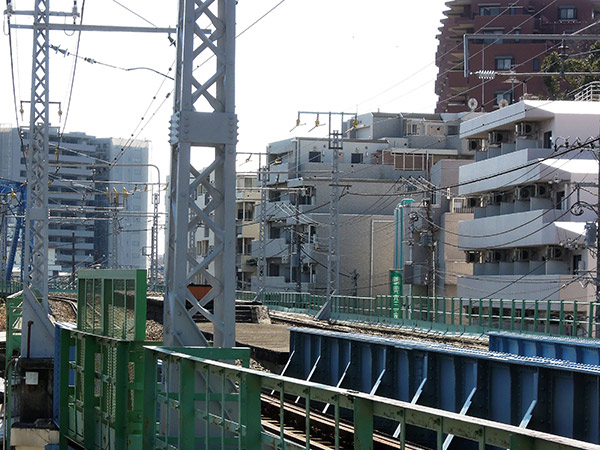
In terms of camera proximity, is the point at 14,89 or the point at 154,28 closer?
the point at 154,28

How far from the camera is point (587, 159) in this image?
168 ft

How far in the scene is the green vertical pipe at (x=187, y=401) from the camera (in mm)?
10059

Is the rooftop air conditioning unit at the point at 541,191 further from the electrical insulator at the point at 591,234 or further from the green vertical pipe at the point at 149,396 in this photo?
the green vertical pipe at the point at 149,396

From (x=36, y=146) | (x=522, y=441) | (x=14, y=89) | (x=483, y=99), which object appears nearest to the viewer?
(x=522, y=441)

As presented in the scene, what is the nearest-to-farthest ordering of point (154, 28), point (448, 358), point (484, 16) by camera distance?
point (448, 358)
point (154, 28)
point (484, 16)

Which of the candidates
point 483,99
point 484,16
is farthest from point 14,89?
point 484,16

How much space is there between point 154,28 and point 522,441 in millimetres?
21787

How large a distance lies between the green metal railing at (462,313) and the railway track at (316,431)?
15647mm

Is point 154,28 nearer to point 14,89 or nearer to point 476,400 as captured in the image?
point 14,89

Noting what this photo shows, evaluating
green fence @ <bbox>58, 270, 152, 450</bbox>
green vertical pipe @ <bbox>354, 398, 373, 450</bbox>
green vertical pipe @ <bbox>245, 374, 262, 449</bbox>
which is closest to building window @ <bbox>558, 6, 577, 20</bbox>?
green fence @ <bbox>58, 270, 152, 450</bbox>

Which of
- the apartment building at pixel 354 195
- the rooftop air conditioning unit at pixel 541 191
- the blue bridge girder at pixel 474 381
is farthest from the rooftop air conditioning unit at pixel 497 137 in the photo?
the blue bridge girder at pixel 474 381

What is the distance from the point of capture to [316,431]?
46.4 ft

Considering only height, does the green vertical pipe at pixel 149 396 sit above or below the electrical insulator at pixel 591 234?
below

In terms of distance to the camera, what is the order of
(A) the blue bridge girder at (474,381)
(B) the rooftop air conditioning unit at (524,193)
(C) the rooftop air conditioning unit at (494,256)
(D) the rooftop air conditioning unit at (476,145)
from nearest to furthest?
(A) the blue bridge girder at (474,381)
(B) the rooftop air conditioning unit at (524,193)
(C) the rooftop air conditioning unit at (494,256)
(D) the rooftop air conditioning unit at (476,145)
